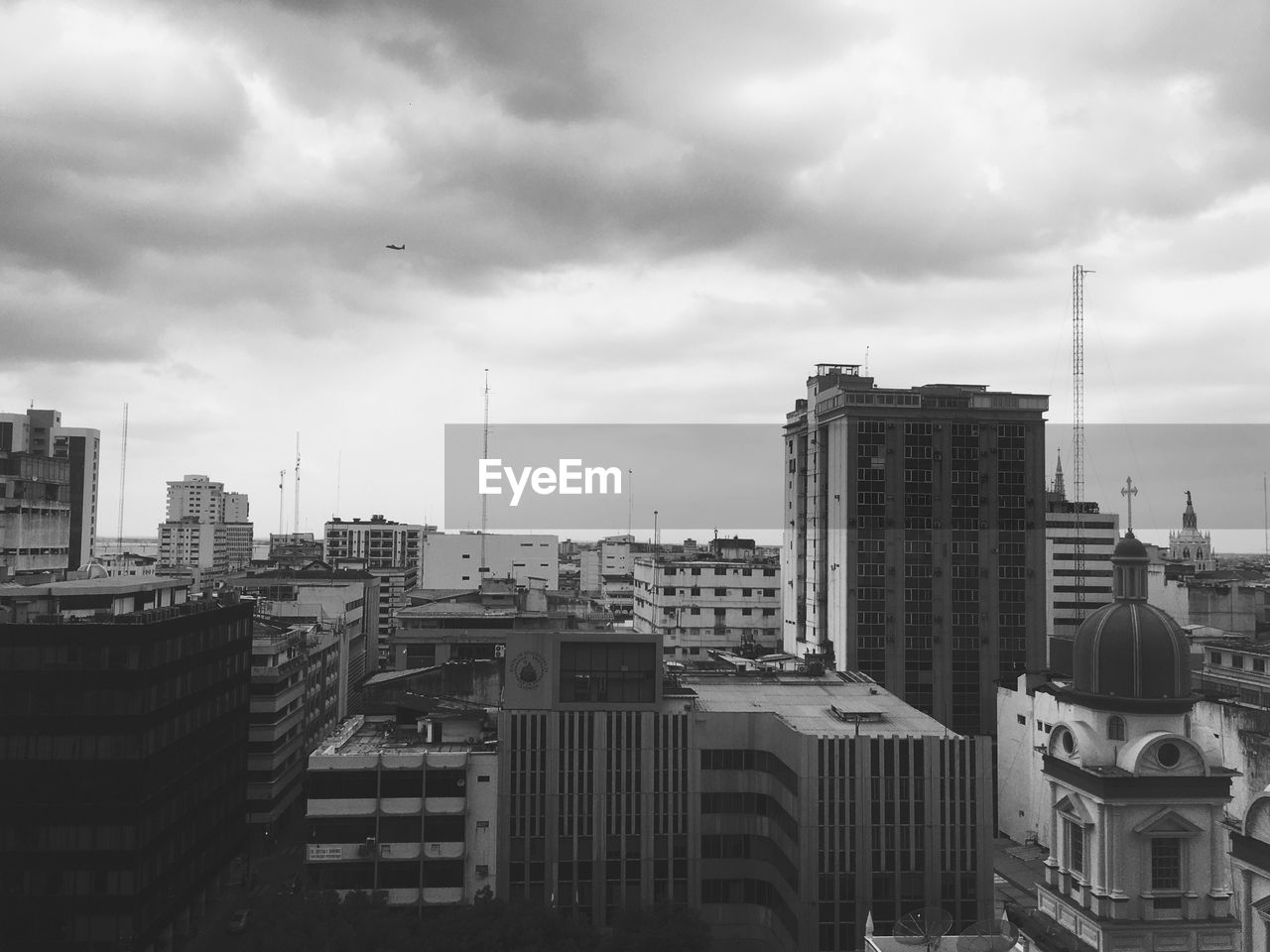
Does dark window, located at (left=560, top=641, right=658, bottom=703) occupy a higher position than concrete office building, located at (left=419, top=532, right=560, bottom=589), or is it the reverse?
concrete office building, located at (left=419, top=532, right=560, bottom=589)

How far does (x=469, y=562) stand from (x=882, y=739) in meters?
118

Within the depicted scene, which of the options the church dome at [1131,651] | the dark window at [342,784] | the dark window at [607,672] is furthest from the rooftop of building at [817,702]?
the dark window at [342,784]

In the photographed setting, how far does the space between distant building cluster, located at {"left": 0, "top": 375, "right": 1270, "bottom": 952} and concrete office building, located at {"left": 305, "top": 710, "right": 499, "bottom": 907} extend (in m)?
0.15

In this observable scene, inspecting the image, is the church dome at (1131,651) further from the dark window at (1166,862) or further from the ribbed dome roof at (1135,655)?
the dark window at (1166,862)

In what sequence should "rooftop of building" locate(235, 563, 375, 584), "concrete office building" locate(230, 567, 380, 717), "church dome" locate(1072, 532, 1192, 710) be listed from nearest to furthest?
1. "church dome" locate(1072, 532, 1192, 710)
2. "concrete office building" locate(230, 567, 380, 717)
3. "rooftop of building" locate(235, 563, 375, 584)

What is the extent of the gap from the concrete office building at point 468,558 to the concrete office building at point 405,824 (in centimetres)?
10043

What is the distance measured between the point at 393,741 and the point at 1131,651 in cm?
3960

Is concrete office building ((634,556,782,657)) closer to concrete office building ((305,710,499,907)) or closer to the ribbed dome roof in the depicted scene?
concrete office building ((305,710,499,907))

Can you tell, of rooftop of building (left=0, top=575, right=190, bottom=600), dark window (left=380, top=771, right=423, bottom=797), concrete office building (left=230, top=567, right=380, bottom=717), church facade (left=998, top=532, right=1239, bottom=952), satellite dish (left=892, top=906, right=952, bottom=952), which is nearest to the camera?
church facade (left=998, top=532, right=1239, bottom=952)

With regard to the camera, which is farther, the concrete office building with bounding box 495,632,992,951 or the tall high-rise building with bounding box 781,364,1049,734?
the tall high-rise building with bounding box 781,364,1049,734

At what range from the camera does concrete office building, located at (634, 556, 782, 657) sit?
397 feet

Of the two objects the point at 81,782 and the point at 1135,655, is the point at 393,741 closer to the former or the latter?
the point at 81,782

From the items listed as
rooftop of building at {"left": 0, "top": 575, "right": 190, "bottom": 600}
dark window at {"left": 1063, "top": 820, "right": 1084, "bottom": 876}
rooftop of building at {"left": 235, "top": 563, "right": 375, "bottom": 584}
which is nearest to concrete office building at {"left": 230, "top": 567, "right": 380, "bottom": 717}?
rooftop of building at {"left": 235, "top": 563, "right": 375, "bottom": 584}

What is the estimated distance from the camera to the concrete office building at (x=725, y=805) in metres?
52.5
